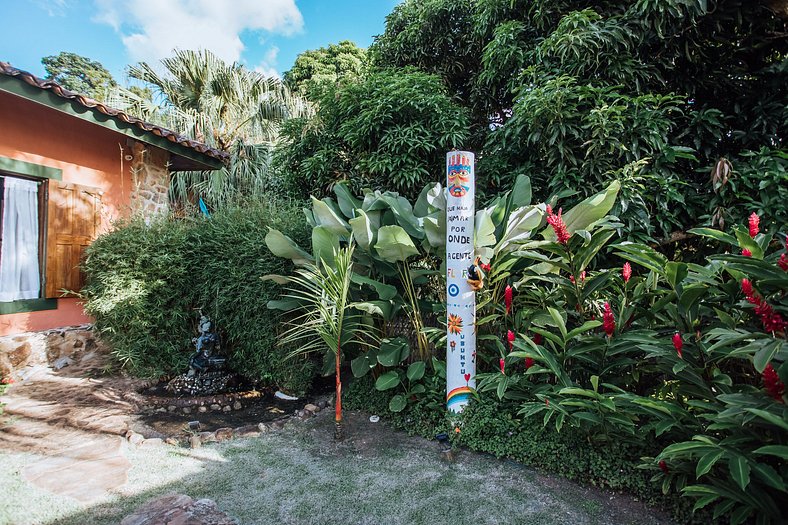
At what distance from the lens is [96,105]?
16.2ft

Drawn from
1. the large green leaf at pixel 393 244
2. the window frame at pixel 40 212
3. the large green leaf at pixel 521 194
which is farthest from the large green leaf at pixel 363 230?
the window frame at pixel 40 212

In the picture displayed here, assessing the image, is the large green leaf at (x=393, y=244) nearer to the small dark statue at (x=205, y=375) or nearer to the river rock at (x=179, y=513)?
the river rock at (x=179, y=513)

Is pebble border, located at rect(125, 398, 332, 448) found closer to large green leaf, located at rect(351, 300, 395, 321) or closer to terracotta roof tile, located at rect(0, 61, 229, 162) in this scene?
large green leaf, located at rect(351, 300, 395, 321)

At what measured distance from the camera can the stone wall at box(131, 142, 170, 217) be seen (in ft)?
20.1

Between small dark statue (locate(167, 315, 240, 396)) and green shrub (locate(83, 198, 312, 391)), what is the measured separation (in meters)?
0.16

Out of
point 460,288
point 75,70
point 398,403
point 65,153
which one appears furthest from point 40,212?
point 75,70

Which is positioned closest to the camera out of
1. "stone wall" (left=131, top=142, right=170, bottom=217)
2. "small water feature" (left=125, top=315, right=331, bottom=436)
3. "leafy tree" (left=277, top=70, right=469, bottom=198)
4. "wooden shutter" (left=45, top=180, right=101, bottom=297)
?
"small water feature" (left=125, top=315, right=331, bottom=436)

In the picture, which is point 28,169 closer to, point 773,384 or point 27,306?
point 27,306

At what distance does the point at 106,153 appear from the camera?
19.1ft

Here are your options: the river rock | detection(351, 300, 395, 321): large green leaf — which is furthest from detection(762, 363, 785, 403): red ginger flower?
the river rock

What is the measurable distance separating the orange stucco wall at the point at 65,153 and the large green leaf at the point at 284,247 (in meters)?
3.24

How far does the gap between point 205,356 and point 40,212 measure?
2.80 meters

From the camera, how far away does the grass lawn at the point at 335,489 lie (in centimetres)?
236

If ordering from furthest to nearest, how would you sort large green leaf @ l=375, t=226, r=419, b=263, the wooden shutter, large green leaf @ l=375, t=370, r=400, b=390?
the wooden shutter → large green leaf @ l=375, t=370, r=400, b=390 → large green leaf @ l=375, t=226, r=419, b=263
